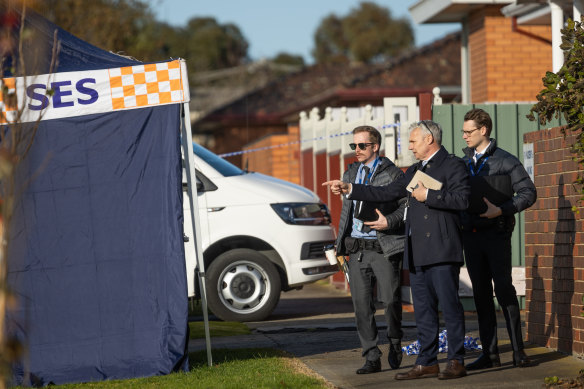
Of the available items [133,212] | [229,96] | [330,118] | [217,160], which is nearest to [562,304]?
[133,212]

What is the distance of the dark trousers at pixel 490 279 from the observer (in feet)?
24.7

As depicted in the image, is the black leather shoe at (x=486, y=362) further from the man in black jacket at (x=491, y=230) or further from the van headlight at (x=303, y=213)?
the van headlight at (x=303, y=213)

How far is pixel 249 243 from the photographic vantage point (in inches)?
464

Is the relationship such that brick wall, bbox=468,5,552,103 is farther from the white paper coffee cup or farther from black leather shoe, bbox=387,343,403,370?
black leather shoe, bbox=387,343,403,370

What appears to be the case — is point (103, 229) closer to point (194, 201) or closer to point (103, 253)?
point (103, 253)

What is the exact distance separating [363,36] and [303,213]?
254 feet

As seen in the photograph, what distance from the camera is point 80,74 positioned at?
775 centimetres

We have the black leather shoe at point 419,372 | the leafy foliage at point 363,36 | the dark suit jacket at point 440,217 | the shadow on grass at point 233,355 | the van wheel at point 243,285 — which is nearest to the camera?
the dark suit jacket at point 440,217

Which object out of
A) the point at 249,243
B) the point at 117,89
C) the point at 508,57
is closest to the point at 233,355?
the point at 117,89

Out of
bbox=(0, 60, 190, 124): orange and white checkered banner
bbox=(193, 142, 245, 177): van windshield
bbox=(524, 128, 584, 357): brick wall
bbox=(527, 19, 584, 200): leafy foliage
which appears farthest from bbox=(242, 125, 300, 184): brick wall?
bbox=(527, 19, 584, 200): leafy foliage

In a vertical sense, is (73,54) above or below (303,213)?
above

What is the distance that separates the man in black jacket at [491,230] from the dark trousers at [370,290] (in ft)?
1.96

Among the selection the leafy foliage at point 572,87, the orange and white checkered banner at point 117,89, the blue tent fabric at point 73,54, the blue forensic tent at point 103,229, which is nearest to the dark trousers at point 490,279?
the leafy foliage at point 572,87

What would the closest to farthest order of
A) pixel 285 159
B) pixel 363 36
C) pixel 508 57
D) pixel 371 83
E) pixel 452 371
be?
pixel 452 371 < pixel 508 57 < pixel 285 159 < pixel 371 83 < pixel 363 36
